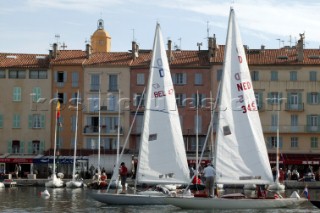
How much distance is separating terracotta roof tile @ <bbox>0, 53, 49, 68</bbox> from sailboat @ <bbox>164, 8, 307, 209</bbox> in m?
57.4

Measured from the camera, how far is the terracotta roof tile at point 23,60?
9697cm

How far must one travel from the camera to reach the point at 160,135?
44.4 m

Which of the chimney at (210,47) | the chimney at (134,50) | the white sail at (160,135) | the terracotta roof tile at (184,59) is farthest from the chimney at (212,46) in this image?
the white sail at (160,135)

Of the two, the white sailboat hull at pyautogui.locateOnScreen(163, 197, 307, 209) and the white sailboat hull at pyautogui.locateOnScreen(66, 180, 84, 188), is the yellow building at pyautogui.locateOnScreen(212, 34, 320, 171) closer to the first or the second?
the white sailboat hull at pyautogui.locateOnScreen(66, 180, 84, 188)

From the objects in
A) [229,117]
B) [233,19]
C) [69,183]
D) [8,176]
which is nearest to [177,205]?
[229,117]

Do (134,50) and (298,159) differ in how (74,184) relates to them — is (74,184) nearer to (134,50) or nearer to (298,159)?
(298,159)

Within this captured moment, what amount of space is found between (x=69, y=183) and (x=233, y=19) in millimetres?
33982

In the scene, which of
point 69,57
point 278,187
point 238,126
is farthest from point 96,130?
point 238,126

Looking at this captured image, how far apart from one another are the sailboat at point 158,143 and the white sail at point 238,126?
3093 mm

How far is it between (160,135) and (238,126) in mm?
4547

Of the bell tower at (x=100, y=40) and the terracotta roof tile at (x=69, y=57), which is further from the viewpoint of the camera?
the bell tower at (x=100, y=40)

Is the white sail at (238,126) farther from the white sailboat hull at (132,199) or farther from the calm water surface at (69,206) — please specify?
the white sailboat hull at (132,199)

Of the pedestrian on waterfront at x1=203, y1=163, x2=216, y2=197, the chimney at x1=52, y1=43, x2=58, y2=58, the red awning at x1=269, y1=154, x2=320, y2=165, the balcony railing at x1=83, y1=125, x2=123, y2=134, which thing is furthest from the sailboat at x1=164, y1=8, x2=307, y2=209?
the chimney at x1=52, y1=43, x2=58, y2=58

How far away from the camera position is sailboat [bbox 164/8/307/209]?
4159 centimetres
